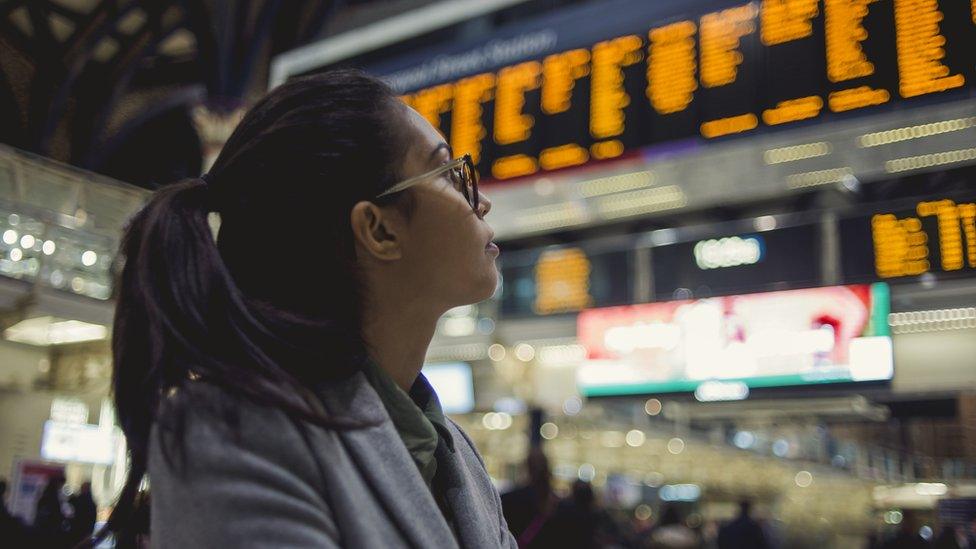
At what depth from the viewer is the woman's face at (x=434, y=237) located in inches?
38.8

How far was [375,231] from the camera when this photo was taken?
96 centimetres

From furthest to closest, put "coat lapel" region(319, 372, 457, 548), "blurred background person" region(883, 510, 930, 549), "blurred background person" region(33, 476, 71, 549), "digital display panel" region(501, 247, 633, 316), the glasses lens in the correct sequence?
"digital display panel" region(501, 247, 633, 316)
"blurred background person" region(883, 510, 930, 549)
"blurred background person" region(33, 476, 71, 549)
the glasses lens
"coat lapel" region(319, 372, 457, 548)

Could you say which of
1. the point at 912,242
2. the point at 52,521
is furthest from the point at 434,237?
the point at 912,242

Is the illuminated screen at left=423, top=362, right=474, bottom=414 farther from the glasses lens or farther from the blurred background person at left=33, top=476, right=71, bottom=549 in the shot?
the glasses lens

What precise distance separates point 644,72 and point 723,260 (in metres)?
1.86

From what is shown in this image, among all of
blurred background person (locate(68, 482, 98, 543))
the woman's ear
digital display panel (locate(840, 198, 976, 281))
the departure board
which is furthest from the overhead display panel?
the woman's ear

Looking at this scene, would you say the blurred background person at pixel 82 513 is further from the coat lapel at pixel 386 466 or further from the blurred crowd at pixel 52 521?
the coat lapel at pixel 386 466

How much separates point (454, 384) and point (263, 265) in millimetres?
6756

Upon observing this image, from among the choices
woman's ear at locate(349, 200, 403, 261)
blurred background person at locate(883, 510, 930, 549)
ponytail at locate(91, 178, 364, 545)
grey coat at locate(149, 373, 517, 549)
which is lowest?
blurred background person at locate(883, 510, 930, 549)

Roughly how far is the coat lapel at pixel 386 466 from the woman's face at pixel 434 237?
18cm

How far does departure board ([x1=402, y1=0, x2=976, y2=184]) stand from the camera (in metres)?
3.32

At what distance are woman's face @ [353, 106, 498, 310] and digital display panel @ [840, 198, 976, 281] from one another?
3983mm

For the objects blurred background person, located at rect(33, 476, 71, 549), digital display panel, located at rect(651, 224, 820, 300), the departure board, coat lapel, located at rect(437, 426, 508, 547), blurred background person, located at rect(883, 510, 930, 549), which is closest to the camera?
coat lapel, located at rect(437, 426, 508, 547)

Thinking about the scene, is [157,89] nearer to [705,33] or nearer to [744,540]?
[705,33]
